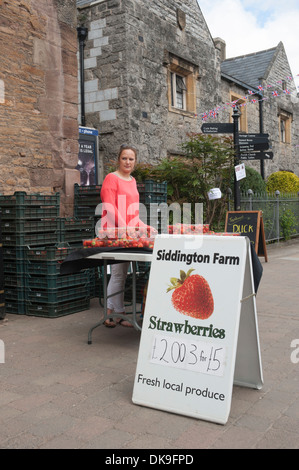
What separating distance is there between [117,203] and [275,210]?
10.4 metres

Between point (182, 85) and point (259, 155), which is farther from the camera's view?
point (182, 85)

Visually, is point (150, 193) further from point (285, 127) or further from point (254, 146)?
point (285, 127)

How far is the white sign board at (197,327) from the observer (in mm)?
3119

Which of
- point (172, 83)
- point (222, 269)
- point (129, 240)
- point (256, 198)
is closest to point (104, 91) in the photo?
point (172, 83)

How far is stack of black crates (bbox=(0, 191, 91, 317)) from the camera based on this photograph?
6.05 meters

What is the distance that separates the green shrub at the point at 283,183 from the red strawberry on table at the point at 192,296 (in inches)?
688

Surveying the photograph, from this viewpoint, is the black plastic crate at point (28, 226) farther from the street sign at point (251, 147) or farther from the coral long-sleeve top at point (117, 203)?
the street sign at point (251, 147)

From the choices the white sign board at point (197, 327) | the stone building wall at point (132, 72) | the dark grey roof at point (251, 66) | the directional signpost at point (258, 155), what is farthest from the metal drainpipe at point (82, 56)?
the dark grey roof at point (251, 66)

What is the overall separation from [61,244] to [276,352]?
3.28 m

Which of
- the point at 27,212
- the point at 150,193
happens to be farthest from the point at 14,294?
the point at 150,193

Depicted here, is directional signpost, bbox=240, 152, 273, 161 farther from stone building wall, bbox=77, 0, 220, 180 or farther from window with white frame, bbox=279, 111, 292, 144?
window with white frame, bbox=279, 111, 292, 144

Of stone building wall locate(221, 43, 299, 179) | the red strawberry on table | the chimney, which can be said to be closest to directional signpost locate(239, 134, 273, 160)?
the red strawberry on table

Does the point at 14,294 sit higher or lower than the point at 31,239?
lower

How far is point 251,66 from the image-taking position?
23609mm
